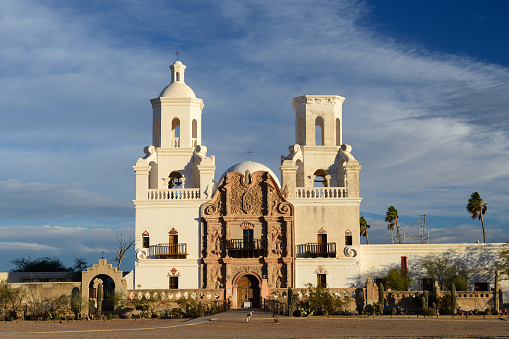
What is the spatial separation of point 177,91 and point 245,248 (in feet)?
40.4

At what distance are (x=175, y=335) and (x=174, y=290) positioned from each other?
12974mm

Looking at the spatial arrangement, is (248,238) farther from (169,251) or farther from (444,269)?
(444,269)

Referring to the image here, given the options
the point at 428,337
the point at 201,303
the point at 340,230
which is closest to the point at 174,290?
the point at 201,303

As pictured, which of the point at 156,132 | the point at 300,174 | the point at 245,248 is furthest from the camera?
the point at 156,132

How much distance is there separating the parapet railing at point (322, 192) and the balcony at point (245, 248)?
4.03 meters

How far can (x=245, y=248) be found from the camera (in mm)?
46500

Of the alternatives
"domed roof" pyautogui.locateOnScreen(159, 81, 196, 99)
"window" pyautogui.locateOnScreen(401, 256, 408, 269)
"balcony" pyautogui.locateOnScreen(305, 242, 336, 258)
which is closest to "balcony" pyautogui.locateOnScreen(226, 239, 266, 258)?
"balcony" pyautogui.locateOnScreen(305, 242, 336, 258)

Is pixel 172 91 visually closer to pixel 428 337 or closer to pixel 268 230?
pixel 268 230

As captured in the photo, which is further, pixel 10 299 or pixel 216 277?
pixel 216 277

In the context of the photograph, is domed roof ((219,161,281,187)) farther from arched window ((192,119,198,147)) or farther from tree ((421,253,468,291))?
tree ((421,253,468,291))

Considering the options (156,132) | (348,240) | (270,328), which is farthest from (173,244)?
(270,328)

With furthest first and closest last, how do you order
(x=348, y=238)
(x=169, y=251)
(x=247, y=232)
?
(x=247, y=232), (x=348, y=238), (x=169, y=251)

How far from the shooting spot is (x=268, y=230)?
46.7 meters

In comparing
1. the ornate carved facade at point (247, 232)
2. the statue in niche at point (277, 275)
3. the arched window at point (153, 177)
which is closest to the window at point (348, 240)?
the ornate carved facade at point (247, 232)
